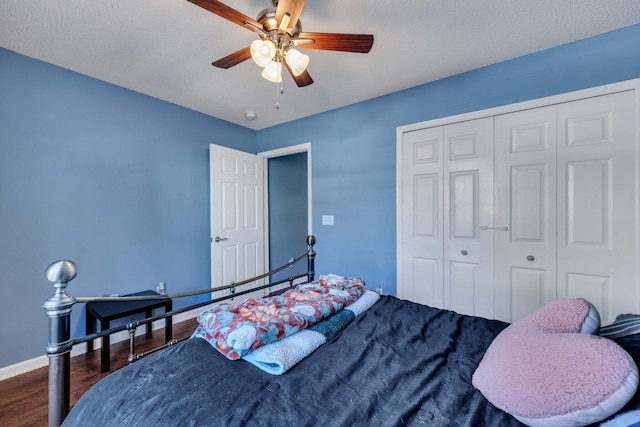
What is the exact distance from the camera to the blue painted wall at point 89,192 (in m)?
→ 2.02

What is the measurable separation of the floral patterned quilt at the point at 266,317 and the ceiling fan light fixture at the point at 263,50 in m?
1.32

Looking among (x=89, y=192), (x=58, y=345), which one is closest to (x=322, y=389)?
(x=58, y=345)

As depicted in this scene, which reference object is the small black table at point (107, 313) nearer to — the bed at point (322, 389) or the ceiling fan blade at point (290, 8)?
the bed at point (322, 389)

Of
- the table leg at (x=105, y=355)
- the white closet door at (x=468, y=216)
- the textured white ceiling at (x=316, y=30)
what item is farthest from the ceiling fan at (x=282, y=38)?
the table leg at (x=105, y=355)

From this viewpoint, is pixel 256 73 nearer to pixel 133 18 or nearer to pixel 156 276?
pixel 133 18

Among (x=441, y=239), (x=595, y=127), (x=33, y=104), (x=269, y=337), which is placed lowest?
(x=269, y=337)

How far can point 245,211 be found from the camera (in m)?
3.56

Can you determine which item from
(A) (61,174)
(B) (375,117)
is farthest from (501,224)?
(A) (61,174)

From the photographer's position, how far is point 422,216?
262cm

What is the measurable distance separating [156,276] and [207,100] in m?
1.96

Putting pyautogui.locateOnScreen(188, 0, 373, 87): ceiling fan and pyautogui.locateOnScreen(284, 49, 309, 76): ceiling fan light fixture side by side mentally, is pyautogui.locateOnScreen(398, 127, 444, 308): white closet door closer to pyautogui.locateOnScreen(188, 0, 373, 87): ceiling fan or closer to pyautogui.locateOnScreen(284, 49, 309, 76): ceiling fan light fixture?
pyautogui.locateOnScreen(188, 0, 373, 87): ceiling fan

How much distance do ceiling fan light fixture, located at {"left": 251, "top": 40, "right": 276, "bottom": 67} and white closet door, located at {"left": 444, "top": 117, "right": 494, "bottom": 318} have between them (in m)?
1.79

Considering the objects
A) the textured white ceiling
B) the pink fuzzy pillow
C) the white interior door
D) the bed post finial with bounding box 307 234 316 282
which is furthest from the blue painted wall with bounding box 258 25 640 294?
the pink fuzzy pillow

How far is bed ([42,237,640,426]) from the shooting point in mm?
727
